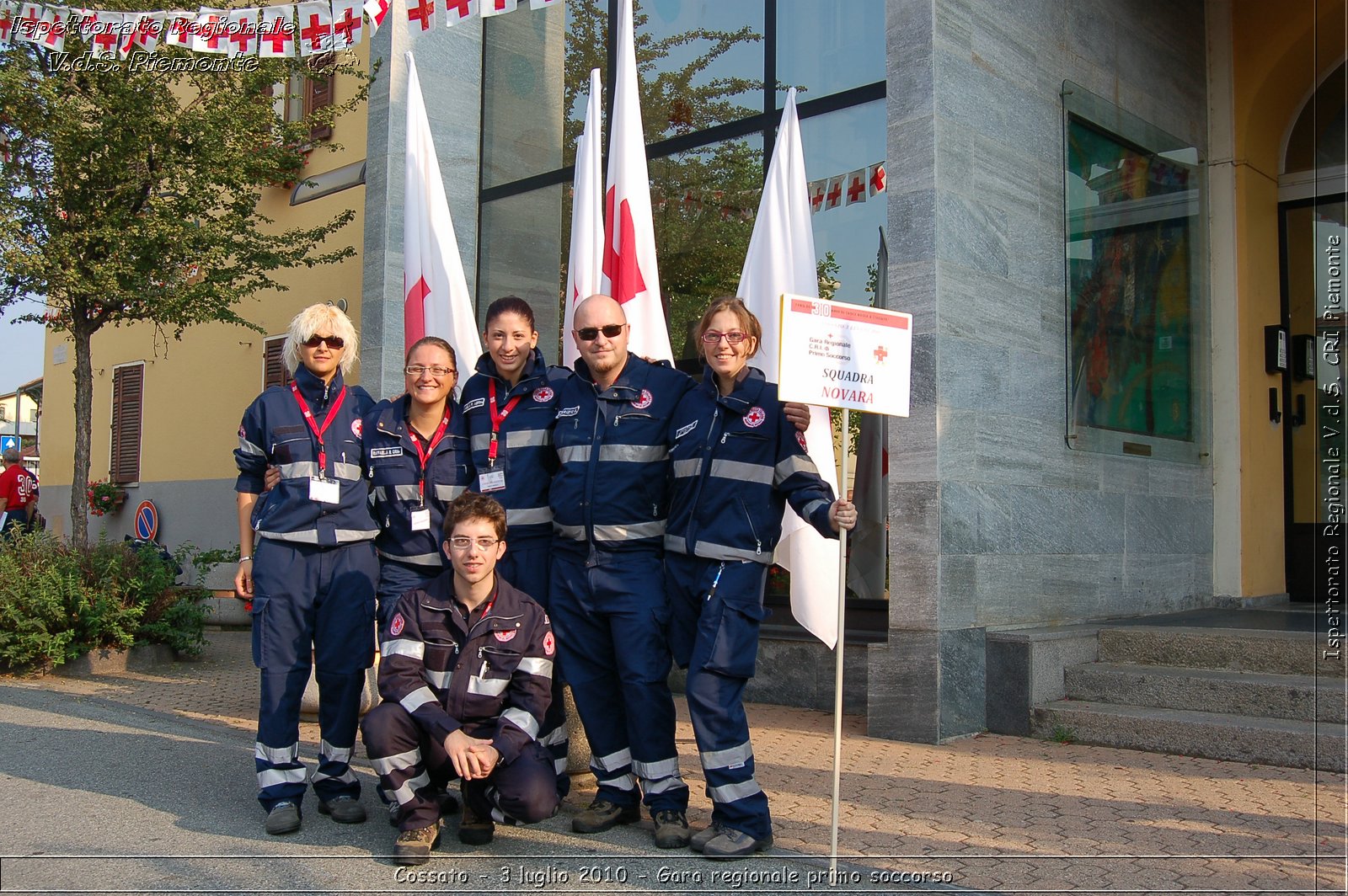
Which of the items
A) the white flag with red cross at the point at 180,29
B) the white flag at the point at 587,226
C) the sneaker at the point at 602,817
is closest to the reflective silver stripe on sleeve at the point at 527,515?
the sneaker at the point at 602,817

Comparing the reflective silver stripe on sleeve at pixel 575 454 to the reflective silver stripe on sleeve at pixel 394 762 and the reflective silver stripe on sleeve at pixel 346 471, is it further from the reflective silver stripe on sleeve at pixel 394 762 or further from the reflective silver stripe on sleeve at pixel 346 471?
the reflective silver stripe on sleeve at pixel 394 762

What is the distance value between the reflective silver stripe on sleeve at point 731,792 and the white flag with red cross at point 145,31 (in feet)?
27.1

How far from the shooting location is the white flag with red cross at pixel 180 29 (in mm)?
9648

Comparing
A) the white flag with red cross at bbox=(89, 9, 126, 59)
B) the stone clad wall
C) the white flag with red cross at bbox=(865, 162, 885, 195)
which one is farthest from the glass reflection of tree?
the white flag with red cross at bbox=(89, 9, 126, 59)

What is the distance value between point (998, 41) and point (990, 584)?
3.37 m

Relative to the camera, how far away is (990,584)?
7008 millimetres

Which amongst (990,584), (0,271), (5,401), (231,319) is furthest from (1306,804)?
(5,401)

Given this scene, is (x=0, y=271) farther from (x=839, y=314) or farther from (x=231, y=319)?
(x=839, y=314)

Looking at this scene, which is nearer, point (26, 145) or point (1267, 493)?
point (1267, 493)

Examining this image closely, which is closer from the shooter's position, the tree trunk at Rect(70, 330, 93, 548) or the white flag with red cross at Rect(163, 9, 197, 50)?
the white flag with red cross at Rect(163, 9, 197, 50)

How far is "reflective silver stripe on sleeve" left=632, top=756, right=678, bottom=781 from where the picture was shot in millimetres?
4656

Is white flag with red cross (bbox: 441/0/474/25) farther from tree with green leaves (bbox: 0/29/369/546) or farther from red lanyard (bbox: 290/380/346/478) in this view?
red lanyard (bbox: 290/380/346/478)

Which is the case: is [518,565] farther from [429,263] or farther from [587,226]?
Answer: [429,263]

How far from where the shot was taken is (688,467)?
4.70 metres
